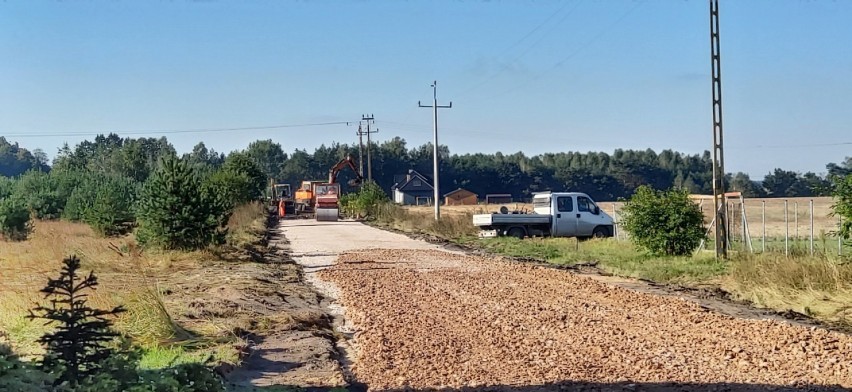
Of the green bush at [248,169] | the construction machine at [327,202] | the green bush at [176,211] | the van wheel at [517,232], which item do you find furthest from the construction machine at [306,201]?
the green bush at [176,211]

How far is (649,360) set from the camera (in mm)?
9508

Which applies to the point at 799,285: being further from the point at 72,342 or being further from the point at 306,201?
the point at 306,201

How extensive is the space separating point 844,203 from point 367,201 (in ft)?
151

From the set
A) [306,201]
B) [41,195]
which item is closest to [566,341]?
[41,195]

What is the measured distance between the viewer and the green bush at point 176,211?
80.0ft

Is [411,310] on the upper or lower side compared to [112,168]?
lower

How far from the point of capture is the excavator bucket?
55.8m

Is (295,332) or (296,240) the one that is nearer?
(295,332)

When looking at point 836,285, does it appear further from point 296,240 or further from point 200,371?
point 296,240

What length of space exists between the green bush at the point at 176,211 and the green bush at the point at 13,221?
10.1m

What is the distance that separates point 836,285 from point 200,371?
11718mm

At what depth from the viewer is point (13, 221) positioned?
1318 inches

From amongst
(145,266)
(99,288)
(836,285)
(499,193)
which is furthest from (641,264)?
(499,193)

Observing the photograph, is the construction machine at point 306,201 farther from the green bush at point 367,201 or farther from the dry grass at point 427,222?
the dry grass at point 427,222
